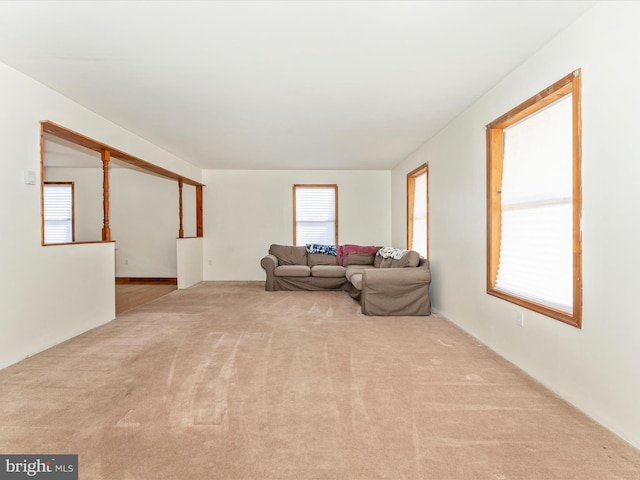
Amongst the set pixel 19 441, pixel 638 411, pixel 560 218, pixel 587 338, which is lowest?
pixel 19 441

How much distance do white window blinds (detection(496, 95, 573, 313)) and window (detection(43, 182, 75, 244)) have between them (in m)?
8.96

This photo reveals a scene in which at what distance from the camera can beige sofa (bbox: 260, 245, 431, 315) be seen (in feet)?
16.5

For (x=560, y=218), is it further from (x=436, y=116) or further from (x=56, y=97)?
(x=56, y=97)

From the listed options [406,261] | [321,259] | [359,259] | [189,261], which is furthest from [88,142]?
[359,259]

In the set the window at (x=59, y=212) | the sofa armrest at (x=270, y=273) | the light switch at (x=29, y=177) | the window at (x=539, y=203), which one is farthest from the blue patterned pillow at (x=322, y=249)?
the window at (x=59, y=212)

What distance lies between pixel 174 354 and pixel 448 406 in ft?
8.11

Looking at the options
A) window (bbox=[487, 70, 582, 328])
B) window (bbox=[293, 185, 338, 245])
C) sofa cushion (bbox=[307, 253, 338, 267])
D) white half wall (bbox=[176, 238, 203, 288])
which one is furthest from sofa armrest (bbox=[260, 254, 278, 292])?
window (bbox=[487, 70, 582, 328])

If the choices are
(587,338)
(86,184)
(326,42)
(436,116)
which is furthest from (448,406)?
(86,184)

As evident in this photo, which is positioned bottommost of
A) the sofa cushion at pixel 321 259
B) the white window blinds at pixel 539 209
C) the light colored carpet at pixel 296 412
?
the light colored carpet at pixel 296 412

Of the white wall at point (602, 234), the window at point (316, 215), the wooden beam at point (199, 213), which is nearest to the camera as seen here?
the white wall at point (602, 234)

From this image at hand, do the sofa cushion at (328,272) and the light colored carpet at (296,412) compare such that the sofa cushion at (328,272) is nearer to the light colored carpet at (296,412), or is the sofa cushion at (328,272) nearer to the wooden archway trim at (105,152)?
the light colored carpet at (296,412)

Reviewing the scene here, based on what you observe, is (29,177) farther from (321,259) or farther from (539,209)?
(321,259)

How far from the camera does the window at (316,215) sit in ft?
28.2

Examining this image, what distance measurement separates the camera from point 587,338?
233 centimetres
